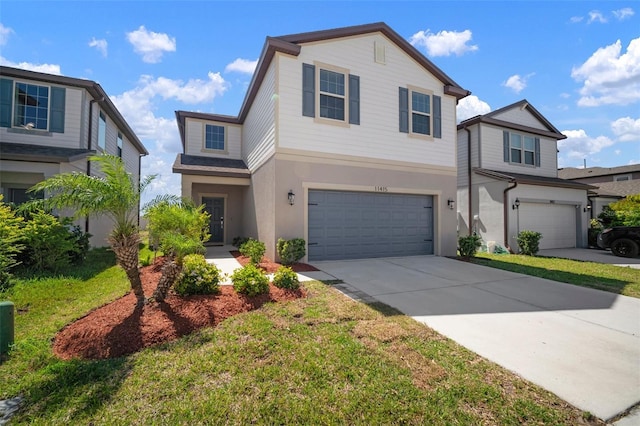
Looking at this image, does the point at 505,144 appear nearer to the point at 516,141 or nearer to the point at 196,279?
the point at 516,141

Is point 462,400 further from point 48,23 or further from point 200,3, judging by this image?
point 48,23

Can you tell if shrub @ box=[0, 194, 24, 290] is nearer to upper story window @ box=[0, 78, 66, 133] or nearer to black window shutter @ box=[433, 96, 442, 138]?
upper story window @ box=[0, 78, 66, 133]

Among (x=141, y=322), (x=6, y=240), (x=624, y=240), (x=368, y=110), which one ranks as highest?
(x=368, y=110)

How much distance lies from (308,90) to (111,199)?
6907 millimetres

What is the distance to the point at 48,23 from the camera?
686 centimetres

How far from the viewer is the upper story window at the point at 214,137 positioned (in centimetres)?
1480

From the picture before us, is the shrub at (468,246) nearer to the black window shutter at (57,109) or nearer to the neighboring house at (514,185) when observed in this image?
A: the neighboring house at (514,185)

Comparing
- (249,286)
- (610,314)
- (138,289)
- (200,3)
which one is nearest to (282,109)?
(200,3)

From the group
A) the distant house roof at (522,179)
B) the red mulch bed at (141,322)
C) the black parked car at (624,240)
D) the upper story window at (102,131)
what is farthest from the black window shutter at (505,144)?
the upper story window at (102,131)

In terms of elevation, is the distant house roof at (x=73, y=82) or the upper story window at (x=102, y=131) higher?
the distant house roof at (x=73, y=82)

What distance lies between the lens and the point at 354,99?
32.7 ft

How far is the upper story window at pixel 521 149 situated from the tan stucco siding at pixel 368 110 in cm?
630

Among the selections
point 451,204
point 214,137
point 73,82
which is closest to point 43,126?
point 73,82

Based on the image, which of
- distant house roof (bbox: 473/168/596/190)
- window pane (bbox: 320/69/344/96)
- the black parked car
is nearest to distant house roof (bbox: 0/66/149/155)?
window pane (bbox: 320/69/344/96)
